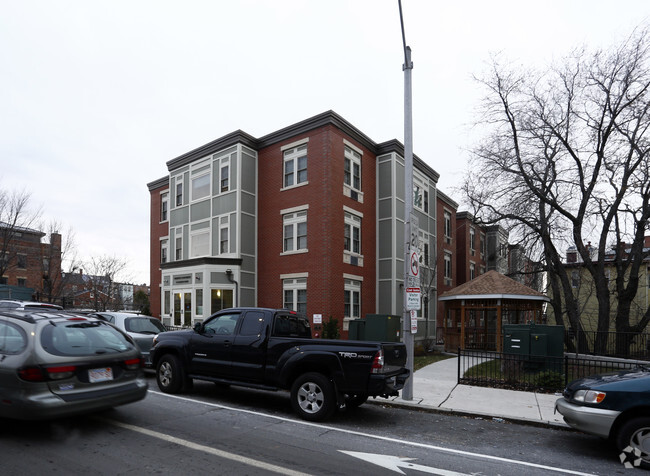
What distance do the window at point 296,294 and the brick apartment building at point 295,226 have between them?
0.05 metres

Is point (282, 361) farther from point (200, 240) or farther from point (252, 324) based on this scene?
point (200, 240)

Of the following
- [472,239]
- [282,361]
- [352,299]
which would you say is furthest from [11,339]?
[472,239]

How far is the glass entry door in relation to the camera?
2348 cm

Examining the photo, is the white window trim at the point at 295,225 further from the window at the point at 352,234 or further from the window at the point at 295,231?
the window at the point at 352,234

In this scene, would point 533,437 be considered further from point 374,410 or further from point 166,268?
point 166,268

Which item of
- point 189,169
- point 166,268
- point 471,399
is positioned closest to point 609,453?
point 471,399

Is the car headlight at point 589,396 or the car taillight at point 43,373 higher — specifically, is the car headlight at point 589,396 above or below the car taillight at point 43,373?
below

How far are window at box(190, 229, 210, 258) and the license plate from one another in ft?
61.2

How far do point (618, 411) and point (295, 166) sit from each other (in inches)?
729

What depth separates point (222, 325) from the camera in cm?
890

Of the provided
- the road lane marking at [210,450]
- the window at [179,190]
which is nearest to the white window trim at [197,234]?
the window at [179,190]

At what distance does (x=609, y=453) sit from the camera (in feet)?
20.4

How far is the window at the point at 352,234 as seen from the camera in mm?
22155

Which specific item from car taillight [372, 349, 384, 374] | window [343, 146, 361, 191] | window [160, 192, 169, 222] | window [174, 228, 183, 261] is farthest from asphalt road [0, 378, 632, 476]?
window [160, 192, 169, 222]
